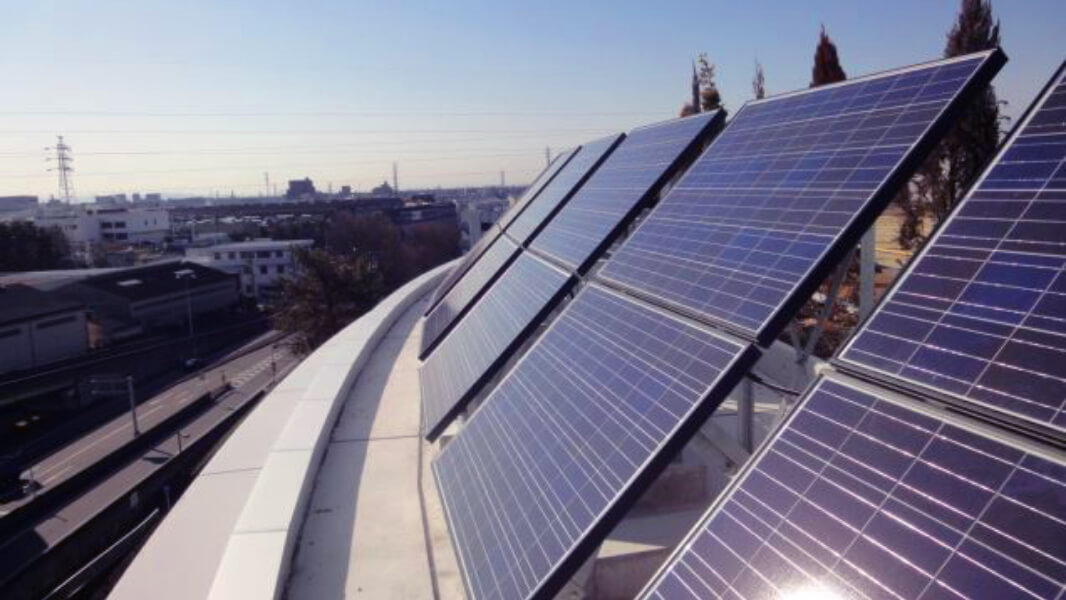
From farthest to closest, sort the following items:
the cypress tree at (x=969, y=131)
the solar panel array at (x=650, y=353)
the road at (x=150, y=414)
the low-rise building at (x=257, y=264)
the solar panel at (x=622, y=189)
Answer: the low-rise building at (x=257, y=264), the road at (x=150, y=414), the cypress tree at (x=969, y=131), the solar panel at (x=622, y=189), the solar panel array at (x=650, y=353)

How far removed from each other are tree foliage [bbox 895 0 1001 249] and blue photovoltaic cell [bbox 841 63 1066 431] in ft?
44.9

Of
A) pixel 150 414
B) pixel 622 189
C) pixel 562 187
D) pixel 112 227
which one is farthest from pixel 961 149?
pixel 112 227

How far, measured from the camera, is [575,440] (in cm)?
562

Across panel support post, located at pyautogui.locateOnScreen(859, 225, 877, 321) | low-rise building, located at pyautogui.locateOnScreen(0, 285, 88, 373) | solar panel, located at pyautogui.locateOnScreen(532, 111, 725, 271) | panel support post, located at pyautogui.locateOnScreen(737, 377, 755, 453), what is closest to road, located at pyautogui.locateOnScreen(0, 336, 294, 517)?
low-rise building, located at pyautogui.locateOnScreen(0, 285, 88, 373)

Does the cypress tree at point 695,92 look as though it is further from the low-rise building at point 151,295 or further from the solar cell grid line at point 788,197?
the low-rise building at point 151,295

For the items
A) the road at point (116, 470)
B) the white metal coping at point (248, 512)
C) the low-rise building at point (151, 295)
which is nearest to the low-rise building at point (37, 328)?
the low-rise building at point (151, 295)

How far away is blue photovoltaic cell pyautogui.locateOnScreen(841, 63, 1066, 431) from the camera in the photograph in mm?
3492

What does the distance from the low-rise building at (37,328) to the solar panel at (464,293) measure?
38654 millimetres

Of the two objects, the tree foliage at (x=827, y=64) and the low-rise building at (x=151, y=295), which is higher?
the tree foliage at (x=827, y=64)

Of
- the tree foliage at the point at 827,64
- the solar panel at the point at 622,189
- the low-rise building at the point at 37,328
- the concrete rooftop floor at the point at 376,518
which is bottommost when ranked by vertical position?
the low-rise building at the point at 37,328

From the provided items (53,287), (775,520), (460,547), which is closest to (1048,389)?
(775,520)

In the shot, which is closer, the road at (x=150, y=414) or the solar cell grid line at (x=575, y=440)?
the solar cell grid line at (x=575, y=440)

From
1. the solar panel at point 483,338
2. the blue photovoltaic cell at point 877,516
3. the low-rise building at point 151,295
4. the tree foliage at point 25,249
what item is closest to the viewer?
the blue photovoltaic cell at point 877,516

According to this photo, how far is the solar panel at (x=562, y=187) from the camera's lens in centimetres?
1543
